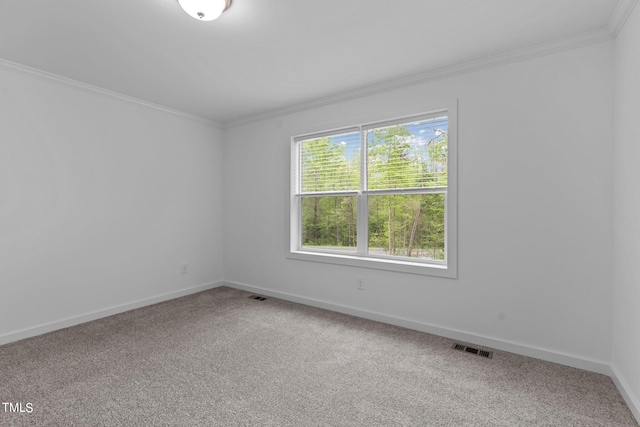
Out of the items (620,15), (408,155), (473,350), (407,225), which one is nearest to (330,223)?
(407,225)

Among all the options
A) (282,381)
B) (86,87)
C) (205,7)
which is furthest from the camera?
(86,87)

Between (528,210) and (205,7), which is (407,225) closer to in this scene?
(528,210)

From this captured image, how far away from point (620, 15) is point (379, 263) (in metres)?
2.55

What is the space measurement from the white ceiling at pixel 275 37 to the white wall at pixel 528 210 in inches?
10.9

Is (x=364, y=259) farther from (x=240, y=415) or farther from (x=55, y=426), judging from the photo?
(x=55, y=426)

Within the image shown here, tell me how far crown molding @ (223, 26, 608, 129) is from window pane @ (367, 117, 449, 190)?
0.40 meters

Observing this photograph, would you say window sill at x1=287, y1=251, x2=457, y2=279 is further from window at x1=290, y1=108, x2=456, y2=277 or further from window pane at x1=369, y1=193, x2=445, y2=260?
window pane at x1=369, y1=193, x2=445, y2=260

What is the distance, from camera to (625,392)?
196 centimetres

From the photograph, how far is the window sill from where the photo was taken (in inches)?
116

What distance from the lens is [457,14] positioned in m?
2.09

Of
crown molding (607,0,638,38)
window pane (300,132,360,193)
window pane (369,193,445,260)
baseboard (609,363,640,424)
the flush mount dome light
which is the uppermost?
crown molding (607,0,638,38)

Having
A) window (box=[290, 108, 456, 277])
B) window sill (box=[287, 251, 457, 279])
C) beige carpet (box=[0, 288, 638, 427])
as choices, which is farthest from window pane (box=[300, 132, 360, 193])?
beige carpet (box=[0, 288, 638, 427])

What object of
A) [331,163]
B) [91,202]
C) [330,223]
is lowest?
[330,223]

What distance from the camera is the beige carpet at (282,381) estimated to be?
179 centimetres
